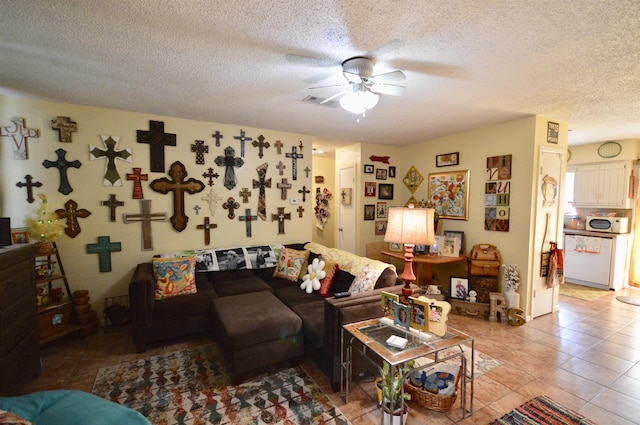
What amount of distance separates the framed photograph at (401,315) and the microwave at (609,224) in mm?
4998

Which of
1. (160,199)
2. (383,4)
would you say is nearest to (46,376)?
(160,199)

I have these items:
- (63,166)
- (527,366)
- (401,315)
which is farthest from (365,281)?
(63,166)

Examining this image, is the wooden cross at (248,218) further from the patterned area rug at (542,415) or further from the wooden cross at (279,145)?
the patterned area rug at (542,415)

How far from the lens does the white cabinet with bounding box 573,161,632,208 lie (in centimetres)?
443

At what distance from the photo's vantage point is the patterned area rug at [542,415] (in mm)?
1815

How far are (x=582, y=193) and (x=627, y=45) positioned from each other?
4349 millimetres

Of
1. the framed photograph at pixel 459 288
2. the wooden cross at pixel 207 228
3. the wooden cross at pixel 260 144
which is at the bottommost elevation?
the framed photograph at pixel 459 288

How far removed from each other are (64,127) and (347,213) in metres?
4.05

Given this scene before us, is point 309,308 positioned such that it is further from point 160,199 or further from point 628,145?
point 628,145

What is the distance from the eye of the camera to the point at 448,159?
421 cm

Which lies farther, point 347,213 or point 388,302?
point 347,213

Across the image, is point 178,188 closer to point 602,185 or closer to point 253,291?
point 253,291

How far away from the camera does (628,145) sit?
4.39 meters

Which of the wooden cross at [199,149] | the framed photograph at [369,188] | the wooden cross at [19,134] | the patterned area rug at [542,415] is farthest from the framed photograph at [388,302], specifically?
the wooden cross at [19,134]
